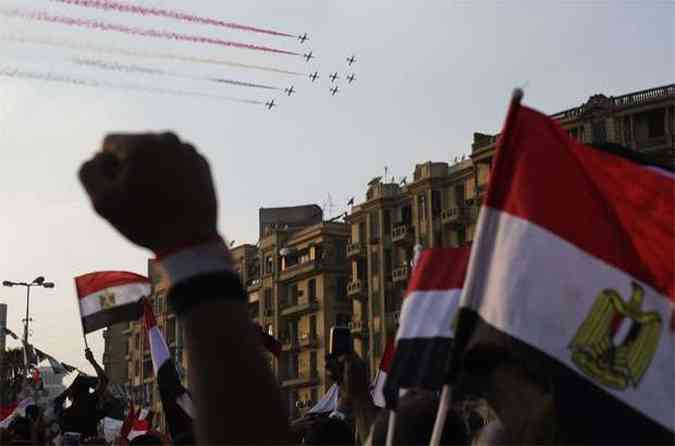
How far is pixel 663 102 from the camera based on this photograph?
4888cm

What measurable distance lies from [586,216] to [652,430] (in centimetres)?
82

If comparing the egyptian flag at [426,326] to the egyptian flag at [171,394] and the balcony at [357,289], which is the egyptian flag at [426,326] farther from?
the balcony at [357,289]

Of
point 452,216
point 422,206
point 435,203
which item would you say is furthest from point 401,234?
point 452,216

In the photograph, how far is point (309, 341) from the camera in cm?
6881

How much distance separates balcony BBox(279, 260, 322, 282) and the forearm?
67804 mm

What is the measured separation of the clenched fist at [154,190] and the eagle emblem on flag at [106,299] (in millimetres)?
12778

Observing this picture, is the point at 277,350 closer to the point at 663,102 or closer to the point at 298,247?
the point at 663,102

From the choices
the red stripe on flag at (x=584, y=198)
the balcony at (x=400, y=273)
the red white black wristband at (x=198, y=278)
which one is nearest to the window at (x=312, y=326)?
the balcony at (x=400, y=273)

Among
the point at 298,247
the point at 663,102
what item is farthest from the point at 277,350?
the point at 298,247

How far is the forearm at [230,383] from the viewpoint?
1.83m

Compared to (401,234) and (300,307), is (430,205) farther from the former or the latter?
(300,307)

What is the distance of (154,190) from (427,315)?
141 inches

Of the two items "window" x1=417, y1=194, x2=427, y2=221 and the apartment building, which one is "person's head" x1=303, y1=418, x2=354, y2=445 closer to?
"window" x1=417, y1=194, x2=427, y2=221

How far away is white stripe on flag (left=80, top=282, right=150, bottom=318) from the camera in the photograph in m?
14.4
